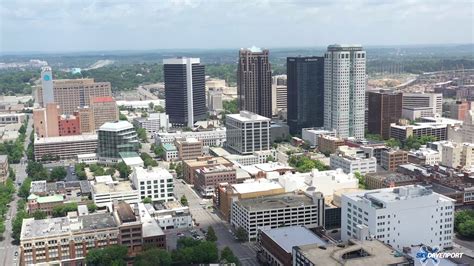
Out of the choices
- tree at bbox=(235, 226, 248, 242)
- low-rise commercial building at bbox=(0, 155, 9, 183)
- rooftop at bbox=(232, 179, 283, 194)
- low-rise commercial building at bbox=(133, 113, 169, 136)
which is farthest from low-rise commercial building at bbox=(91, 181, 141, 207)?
low-rise commercial building at bbox=(133, 113, 169, 136)

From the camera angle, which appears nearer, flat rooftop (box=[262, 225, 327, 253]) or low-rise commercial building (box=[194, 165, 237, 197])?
flat rooftop (box=[262, 225, 327, 253])

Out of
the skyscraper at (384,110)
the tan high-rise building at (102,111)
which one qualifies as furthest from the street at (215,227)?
the skyscraper at (384,110)

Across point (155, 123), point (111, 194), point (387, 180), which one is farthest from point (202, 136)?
point (387, 180)

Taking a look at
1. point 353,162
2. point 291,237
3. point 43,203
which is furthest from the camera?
point 353,162

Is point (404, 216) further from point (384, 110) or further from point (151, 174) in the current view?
point (384, 110)

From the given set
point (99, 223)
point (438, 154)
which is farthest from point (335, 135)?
point (99, 223)

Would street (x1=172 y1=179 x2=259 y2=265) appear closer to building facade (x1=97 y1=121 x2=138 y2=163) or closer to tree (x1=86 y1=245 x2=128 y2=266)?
tree (x1=86 y1=245 x2=128 y2=266)

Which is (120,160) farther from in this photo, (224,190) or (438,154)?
(438,154)
